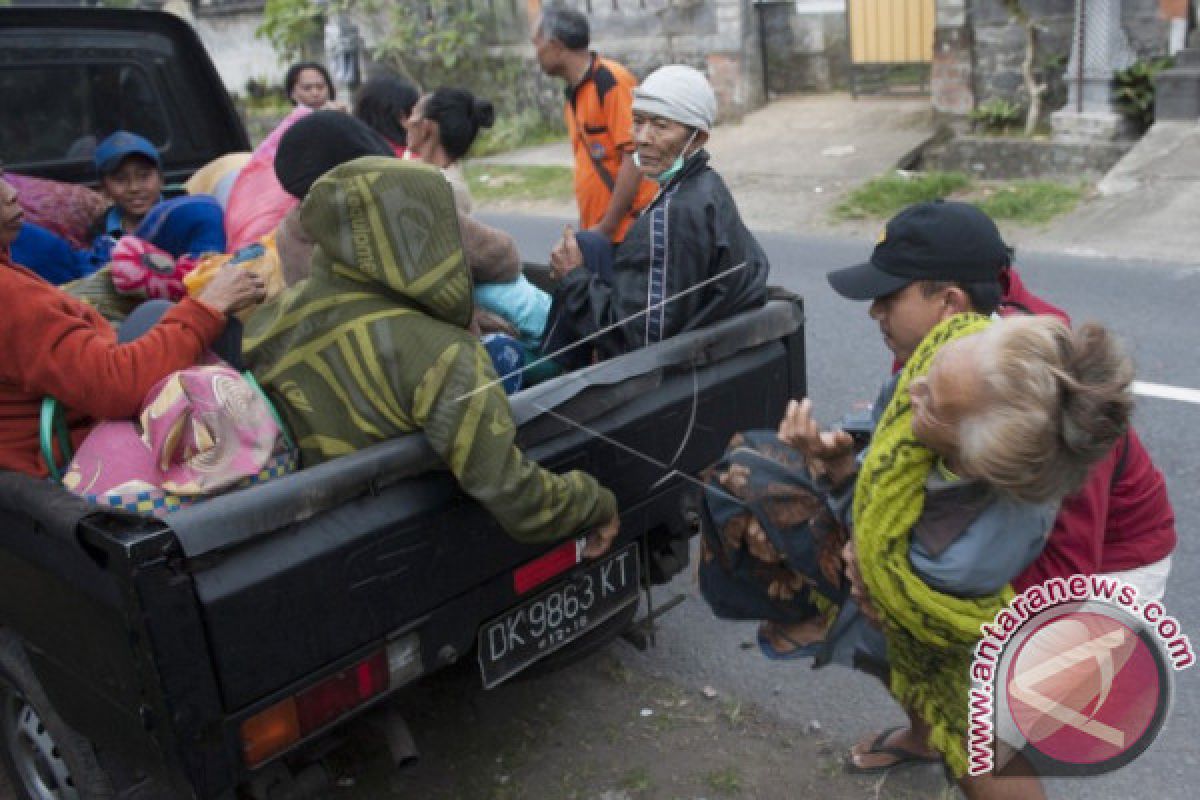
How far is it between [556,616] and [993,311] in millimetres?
1256

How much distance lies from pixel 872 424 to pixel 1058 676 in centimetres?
67

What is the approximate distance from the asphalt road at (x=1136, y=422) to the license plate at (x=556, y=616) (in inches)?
29.2

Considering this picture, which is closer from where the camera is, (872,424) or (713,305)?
(872,424)

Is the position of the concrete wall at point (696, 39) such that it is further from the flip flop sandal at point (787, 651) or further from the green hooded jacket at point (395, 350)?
the flip flop sandal at point (787, 651)

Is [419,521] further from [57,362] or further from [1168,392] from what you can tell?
[1168,392]

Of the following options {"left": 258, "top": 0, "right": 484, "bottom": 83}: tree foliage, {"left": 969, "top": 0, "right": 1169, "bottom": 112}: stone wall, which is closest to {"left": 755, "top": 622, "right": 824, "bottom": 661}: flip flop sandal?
{"left": 969, "top": 0, "right": 1169, "bottom": 112}: stone wall

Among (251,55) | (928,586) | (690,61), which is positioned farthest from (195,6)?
(928,586)

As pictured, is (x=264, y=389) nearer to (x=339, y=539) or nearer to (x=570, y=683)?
(x=339, y=539)

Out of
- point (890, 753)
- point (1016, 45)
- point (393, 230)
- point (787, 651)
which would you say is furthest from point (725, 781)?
point (1016, 45)

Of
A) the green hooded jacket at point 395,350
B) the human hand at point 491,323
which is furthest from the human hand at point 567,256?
the green hooded jacket at point 395,350

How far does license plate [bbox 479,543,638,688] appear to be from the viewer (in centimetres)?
275

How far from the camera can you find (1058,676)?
2186mm

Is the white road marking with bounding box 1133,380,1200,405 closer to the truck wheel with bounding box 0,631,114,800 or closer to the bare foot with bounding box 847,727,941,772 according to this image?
the bare foot with bounding box 847,727,941,772

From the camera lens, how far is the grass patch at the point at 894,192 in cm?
994
